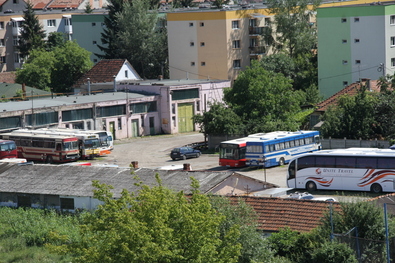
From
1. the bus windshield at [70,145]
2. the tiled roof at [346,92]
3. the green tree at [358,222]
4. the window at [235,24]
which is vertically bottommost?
the green tree at [358,222]

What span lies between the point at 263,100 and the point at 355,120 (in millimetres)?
8210

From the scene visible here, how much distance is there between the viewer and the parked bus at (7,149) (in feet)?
190

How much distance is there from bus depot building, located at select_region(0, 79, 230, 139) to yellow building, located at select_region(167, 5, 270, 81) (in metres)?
9.16

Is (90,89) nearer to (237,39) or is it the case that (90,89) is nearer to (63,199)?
(237,39)

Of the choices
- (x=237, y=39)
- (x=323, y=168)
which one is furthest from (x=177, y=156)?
(x=237, y=39)

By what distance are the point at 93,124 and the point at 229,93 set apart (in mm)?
12009

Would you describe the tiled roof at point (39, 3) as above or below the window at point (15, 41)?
above

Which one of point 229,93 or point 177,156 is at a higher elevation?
point 229,93

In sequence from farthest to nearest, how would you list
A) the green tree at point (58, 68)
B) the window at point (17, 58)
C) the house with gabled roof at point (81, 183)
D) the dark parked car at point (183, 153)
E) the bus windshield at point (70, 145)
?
1. the window at point (17, 58)
2. the green tree at point (58, 68)
3. the dark parked car at point (183, 153)
4. the bus windshield at point (70, 145)
5. the house with gabled roof at point (81, 183)

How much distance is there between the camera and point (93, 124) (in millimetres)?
67375

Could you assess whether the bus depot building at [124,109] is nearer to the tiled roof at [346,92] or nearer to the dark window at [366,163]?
the tiled roof at [346,92]

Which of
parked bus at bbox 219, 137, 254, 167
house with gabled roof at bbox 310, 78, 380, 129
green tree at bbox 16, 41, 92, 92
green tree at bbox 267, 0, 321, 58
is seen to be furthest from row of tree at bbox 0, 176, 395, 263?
green tree at bbox 16, 41, 92, 92

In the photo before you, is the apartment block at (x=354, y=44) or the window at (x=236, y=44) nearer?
the apartment block at (x=354, y=44)

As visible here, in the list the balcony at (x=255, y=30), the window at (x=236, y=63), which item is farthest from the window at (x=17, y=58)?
the balcony at (x=255, y=30)
